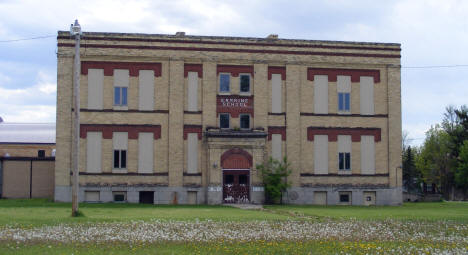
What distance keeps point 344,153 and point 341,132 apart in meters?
1.77

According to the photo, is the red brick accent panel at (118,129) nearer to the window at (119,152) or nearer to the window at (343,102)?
the window at (119,152)

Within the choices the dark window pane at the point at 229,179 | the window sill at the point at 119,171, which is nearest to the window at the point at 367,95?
the dark window pane at the point at 229,179

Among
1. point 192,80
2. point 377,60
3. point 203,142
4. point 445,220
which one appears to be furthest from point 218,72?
point 445,220

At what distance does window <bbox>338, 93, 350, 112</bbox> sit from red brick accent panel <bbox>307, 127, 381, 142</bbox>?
168 centimetres

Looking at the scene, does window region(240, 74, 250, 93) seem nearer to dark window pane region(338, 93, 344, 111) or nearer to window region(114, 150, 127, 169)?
dark window pane region(338, 93, 344, 111)

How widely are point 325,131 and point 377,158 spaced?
16.7 feet

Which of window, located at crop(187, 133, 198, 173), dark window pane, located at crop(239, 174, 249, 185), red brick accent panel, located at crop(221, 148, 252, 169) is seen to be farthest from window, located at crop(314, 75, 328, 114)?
window, located at crop(187, 133, 198, 173)

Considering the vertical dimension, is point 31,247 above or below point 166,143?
below

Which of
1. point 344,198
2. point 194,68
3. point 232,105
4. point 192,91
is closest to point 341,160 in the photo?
point 344,198

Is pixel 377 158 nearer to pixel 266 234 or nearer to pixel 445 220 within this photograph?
pixel 445 220

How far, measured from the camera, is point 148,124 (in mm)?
51469

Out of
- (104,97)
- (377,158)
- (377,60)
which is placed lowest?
(377,158)

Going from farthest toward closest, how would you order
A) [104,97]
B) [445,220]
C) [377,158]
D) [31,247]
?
1. [377,158]
2. [104,97]
3. [445,220]
4. [31,247]

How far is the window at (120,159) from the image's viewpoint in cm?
5106
